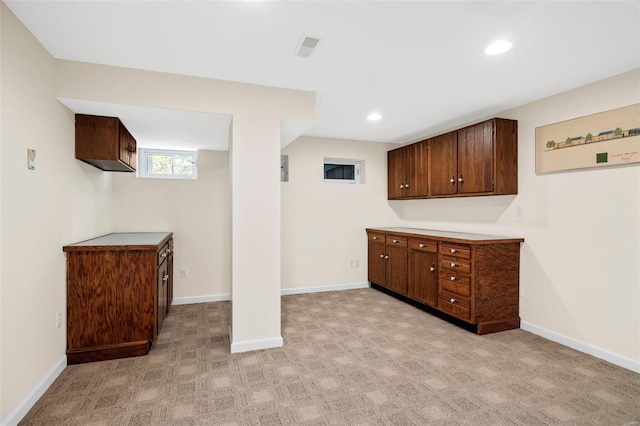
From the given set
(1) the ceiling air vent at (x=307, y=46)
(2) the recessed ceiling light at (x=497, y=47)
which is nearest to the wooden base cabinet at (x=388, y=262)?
(2) the recessed ceiling light at (x=497, y=47)

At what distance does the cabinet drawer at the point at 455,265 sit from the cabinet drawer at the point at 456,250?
2.0 inches

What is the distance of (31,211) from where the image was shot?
6.57 feet

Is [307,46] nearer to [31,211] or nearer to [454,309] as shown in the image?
[31,211]

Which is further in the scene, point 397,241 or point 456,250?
point 397,241

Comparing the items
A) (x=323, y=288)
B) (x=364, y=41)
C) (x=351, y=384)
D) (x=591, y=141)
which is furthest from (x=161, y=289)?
(x=591, y=141)

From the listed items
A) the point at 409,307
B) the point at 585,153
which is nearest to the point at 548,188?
the point at 585,153

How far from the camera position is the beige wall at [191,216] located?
157 inches

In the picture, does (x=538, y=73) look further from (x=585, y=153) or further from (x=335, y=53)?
(x=335, y=53)

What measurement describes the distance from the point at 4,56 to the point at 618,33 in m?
3.62

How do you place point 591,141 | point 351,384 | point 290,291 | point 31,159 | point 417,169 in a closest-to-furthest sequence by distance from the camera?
point 31,159
point 351,384
point 591,141
point 417,169
point 290,291

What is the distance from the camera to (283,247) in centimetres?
465

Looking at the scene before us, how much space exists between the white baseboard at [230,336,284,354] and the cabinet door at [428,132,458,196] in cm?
264

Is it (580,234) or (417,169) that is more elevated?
(417,169)

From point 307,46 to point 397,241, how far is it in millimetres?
2924
